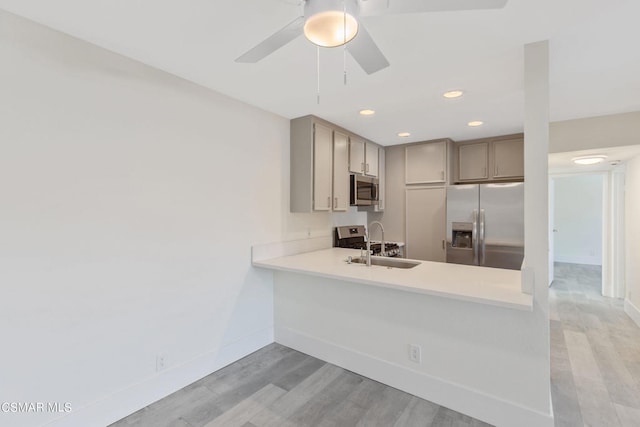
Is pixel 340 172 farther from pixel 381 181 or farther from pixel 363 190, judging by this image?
pixel 381 181

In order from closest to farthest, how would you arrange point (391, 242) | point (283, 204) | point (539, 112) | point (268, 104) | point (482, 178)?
point (539, 112) → point (268, 104) → point (283, 204) → point (482, 178) → point (391, 242)

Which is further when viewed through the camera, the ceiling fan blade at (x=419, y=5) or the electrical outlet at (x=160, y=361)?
the electrical outlet at (x=160, y=361)

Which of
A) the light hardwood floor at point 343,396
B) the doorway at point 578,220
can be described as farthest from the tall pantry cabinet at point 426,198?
the doorway at point 578,220

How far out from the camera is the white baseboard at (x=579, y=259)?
7198 mm

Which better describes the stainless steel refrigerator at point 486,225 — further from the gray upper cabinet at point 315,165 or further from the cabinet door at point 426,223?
the gray upper cabinet at point 315,165

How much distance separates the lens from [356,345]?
2.54 meters

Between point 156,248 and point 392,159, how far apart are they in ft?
11.2

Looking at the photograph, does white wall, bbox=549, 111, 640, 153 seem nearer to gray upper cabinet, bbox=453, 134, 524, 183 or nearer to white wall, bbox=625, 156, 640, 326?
gray upper cabinet, bbox=453, 134, 524, 183

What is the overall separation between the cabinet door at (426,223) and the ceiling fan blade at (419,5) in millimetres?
3111

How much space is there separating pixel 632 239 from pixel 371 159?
3421 mm

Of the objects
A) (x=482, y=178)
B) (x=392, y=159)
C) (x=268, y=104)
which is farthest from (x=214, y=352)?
(x=482, y=178)

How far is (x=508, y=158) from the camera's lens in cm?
373

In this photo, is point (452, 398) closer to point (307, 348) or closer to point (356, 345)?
point (356, 345)

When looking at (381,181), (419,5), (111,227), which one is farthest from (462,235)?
(111,227)
